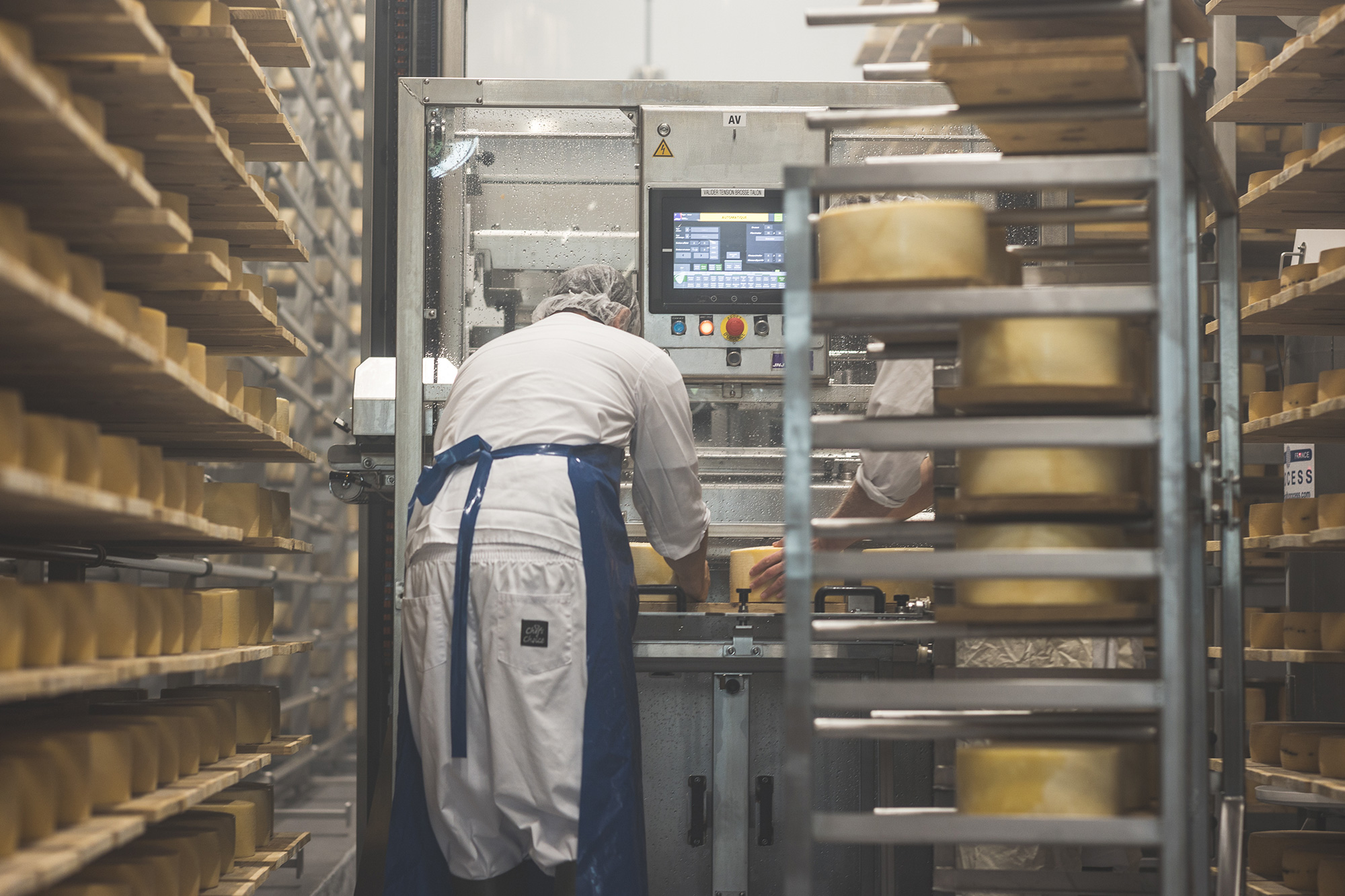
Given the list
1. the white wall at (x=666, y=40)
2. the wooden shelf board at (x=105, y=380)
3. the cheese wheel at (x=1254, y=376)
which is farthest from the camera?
the white wall at (x=666, y=40)

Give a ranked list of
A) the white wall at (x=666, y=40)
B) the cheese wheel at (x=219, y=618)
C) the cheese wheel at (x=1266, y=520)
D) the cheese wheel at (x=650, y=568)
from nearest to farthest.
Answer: the cheese wheel at (x=219, y=618) < the cheese wheel at (x=1266, y=520) < the cheese wheel at (x=650, y=568) < the white wall at (x=666, y=40)

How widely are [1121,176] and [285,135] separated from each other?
1811 mm

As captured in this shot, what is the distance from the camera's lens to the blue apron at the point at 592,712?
8.26ft

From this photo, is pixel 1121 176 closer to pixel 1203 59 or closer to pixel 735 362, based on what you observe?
pixel 735 362

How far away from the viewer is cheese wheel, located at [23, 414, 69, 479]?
1.72 meters

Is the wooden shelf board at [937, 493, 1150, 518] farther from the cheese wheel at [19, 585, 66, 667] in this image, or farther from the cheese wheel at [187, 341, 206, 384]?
the cheese wheel at [187, 341, 206, 384]

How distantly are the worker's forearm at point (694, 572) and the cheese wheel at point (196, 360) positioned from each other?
3.57 feet

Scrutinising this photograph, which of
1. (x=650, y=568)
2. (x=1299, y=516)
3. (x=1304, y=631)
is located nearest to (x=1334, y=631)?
(x=1304, y=631)

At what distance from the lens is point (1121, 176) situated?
1.68 metres

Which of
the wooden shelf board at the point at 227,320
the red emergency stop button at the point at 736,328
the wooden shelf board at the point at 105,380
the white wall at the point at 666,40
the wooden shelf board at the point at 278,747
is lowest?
the wooden shelf board at the point at 278,747

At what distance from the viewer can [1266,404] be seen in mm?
2855

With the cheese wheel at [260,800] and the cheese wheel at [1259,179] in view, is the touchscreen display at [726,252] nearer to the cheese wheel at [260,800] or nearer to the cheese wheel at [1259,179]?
the cheese wheel at [1259,179]

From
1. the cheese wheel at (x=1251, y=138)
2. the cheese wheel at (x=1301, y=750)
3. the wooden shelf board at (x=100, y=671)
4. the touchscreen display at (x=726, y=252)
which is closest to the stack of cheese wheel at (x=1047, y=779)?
the cheese wheel at (x=1301, y=750)

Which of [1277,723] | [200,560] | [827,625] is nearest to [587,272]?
[200,560]
